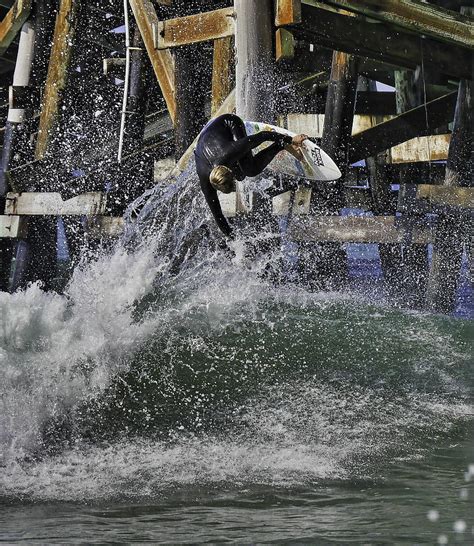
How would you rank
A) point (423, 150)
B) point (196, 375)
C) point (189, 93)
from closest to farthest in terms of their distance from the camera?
point (196, 375)
point (189, 93)
point (423, 150)

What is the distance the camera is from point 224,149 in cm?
655

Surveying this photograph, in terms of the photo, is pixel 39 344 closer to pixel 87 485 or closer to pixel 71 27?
pixel 87 485

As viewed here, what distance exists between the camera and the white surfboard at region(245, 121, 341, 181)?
23.9ft

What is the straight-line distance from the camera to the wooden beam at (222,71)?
763 cm

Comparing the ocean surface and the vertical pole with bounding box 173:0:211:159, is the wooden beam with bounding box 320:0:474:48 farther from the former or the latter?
the ocean surface

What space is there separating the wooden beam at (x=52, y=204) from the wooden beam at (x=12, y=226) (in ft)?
0.27

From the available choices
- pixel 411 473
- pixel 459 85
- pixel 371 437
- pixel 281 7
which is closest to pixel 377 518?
pixel 411 473

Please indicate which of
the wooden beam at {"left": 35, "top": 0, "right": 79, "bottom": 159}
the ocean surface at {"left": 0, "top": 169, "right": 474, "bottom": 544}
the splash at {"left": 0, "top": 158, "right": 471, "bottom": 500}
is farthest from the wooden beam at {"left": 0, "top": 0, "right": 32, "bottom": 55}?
the splash at {"left": 0, "top": 158, "right": 471, "bottom": 500}

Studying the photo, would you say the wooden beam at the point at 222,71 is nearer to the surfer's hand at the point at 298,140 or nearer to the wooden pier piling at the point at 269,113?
the wooden pier piling at the point at 269,113

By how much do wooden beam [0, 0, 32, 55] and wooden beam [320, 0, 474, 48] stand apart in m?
4.52

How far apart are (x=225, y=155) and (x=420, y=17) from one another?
228cm

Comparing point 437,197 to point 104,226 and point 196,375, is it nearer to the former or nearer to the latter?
point 196,375

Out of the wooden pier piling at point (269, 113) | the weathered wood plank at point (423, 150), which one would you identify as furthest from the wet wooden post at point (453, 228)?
the weathered wood plank at point (423, 150)

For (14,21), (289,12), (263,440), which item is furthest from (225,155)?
(14,21)
